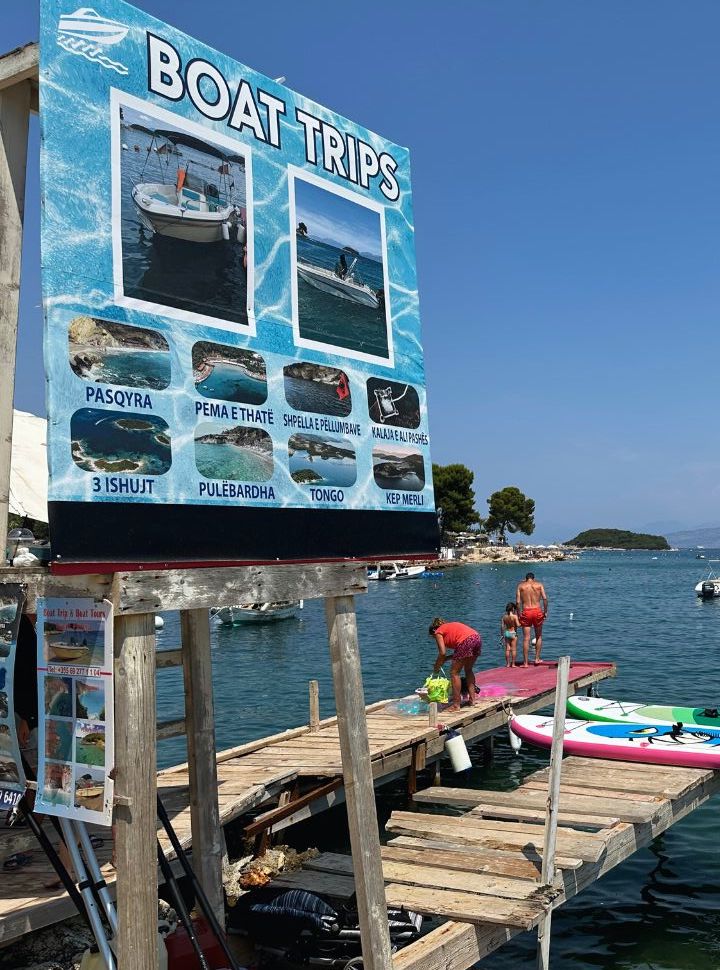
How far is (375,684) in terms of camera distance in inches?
1096

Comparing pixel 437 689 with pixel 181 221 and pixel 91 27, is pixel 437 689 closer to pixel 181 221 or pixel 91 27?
pixel 181 221

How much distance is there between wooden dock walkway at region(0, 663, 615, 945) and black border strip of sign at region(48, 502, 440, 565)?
357 centimetres

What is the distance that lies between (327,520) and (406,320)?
1744 mm

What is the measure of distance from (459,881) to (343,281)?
556 centimetres

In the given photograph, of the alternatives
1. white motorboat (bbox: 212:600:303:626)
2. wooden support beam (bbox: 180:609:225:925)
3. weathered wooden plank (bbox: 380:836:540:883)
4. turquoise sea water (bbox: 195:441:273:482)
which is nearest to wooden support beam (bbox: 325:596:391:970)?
turquoise sea water (bbox: 195:441:273:482)

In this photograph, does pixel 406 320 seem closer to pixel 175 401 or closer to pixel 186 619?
pixel 175 401

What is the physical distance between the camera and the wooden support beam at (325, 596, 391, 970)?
605 cm

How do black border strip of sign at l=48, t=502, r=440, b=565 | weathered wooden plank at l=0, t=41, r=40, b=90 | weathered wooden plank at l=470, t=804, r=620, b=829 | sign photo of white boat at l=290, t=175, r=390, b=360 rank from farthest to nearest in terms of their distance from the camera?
weathered wooden plank at l=470, t=804, r=620, b=829, sign photo of white boat at l=290, t=175, r=390, b=360, weathered wooden plank at l=0, t=41, r=40, b=90, black border strip of sign at l=48, t=502, r=440, b=565

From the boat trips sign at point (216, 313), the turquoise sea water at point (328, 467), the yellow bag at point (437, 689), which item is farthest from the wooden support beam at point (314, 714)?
the turquoise sea water at point (328, 467)

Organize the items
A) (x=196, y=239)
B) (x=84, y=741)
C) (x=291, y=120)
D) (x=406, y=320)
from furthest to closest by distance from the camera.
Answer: (x=406, y=320) → (x=291, y=120) → (x=196, y=239) → (x=84, y=741)

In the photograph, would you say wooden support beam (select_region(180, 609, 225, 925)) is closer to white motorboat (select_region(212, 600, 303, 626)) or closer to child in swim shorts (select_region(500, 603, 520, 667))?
child in swim shorts (select_region(500, 603, 520, 667))

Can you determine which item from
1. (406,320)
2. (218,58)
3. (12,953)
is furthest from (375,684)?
(218,58)

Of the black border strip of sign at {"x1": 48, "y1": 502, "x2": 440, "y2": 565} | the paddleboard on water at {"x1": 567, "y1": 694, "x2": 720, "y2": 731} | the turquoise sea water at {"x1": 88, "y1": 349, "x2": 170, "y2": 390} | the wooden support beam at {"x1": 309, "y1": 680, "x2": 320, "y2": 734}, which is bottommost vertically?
the paddleboard on water at {"x1": 567, "y1": 694, "x2": 720, "y2": 731}

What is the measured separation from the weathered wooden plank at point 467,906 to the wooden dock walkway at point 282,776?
7.87 feet
